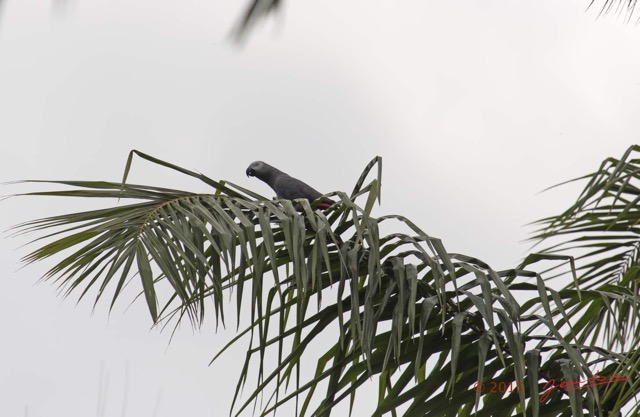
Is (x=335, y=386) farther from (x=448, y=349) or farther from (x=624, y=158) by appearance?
(x=624, y=158)

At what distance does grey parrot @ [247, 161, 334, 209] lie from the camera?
11.3 feet

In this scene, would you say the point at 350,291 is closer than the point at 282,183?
Yes

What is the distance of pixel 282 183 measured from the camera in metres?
3.63

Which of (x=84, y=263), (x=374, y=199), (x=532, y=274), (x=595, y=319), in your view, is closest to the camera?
(x=84, y=263)

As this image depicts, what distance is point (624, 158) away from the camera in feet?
8.21

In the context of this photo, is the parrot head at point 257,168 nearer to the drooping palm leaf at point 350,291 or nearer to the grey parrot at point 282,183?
the grey parrot at point 282,183

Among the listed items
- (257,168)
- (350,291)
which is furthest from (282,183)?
(350,291)

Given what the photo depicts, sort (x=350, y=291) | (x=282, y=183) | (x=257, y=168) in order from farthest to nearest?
1. (x=257, y=168)
2. (x=282, y=183)
3. (x=350, y=291)

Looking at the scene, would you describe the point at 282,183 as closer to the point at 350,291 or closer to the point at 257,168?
the point at 257,168

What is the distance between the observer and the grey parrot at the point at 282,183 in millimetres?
3439

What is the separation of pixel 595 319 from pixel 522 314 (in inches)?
15.2

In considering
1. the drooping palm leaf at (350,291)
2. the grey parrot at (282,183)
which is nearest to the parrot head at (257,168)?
the grey parrot at (282,183)

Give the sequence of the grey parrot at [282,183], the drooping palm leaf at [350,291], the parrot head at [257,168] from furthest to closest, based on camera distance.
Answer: the parrot head at [257,168]
the grey parrot at [282,183]
the drooping palm leaf at [350,291]

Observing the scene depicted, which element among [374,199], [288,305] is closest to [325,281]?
[288,305]
